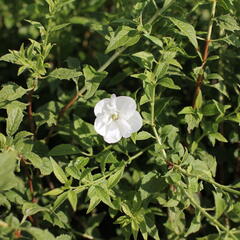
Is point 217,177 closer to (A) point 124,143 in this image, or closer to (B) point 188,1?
(A) point 124,143

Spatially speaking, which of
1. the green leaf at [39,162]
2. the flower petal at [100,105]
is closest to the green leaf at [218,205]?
the flower petal at [100,105]

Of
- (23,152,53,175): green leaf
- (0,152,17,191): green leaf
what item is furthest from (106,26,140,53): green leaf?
(0,152,17,191): green leaf

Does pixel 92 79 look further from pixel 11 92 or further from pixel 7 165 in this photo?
pixel 7 165

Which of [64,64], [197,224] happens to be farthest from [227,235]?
[64,64]

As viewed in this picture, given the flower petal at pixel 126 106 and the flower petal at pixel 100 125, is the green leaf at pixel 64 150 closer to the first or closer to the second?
the flower petal at pixel 100 125

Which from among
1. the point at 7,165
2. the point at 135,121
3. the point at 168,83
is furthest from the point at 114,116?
the point at 7,165
